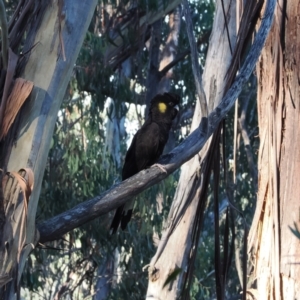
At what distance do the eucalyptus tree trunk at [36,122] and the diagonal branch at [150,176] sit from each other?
65 millimetres

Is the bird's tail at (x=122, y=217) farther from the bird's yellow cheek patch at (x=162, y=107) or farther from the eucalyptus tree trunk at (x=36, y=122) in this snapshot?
the eucalyptus tree trunk at (x=36, y=122)

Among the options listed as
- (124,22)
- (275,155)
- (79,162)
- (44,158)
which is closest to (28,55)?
(44,158)

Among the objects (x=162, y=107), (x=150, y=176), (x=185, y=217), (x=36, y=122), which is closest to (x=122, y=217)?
(x=185, y=217)

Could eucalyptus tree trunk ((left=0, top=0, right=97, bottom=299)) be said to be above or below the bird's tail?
below

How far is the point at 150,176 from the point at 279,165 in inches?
12.9

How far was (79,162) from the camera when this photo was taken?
20.0 ft

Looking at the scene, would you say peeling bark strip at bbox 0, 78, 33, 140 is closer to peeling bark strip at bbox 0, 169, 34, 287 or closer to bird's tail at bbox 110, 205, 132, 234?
peeling bark strip at bbox 0, 169, 34, 287

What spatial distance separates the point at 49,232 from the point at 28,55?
406 mm

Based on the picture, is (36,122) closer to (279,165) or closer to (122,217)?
(279,165)

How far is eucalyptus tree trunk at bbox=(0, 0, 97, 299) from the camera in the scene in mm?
1352

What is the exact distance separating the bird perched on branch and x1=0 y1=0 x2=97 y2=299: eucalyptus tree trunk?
206cm

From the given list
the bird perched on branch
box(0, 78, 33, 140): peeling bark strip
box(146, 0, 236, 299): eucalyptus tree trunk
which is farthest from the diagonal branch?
the bird perched on branch

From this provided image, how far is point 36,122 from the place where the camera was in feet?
4.67

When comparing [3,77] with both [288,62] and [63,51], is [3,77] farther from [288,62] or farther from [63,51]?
[288,62]
